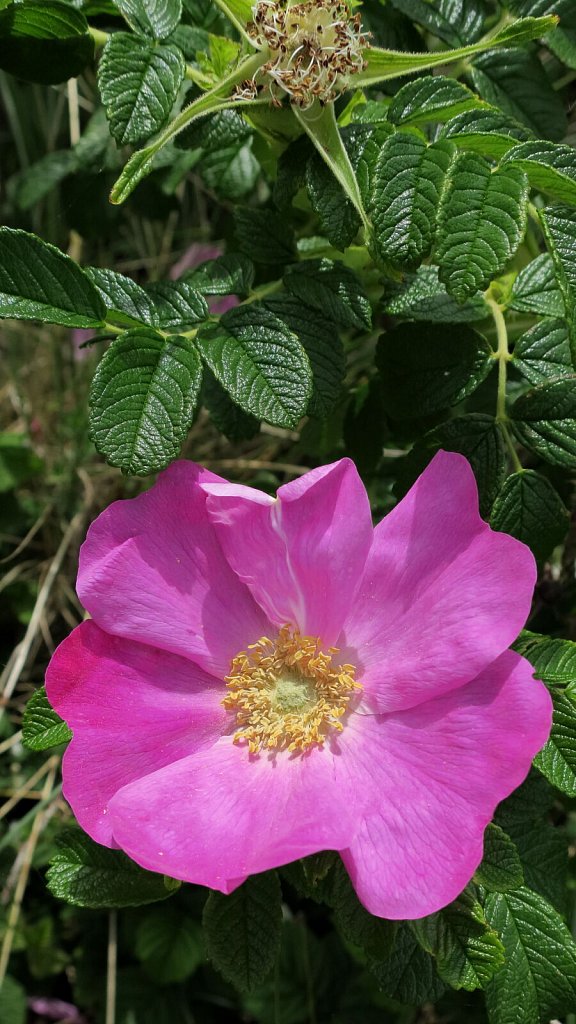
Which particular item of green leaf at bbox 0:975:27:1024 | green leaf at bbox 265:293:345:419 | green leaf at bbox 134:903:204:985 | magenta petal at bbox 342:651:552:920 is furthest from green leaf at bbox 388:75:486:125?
green leaf at bbox 0:975:27:1024

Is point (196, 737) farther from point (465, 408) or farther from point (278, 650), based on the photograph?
point (465, 408)

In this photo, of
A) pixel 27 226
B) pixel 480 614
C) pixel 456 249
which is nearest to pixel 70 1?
pixel 456 249

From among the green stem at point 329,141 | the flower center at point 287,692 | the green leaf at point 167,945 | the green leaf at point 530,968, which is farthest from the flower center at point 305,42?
the green leaf at point 167,945

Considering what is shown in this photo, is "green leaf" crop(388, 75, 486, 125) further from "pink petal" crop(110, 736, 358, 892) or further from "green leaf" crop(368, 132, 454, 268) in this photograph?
"pink petal" crop(110, 736, 358, 892)

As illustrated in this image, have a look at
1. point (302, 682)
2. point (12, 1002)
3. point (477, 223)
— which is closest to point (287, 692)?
point (302, 682)

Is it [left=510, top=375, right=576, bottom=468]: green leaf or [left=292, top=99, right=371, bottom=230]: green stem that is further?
[left=510, top=375, right=576, bottom=468]: green leaf
